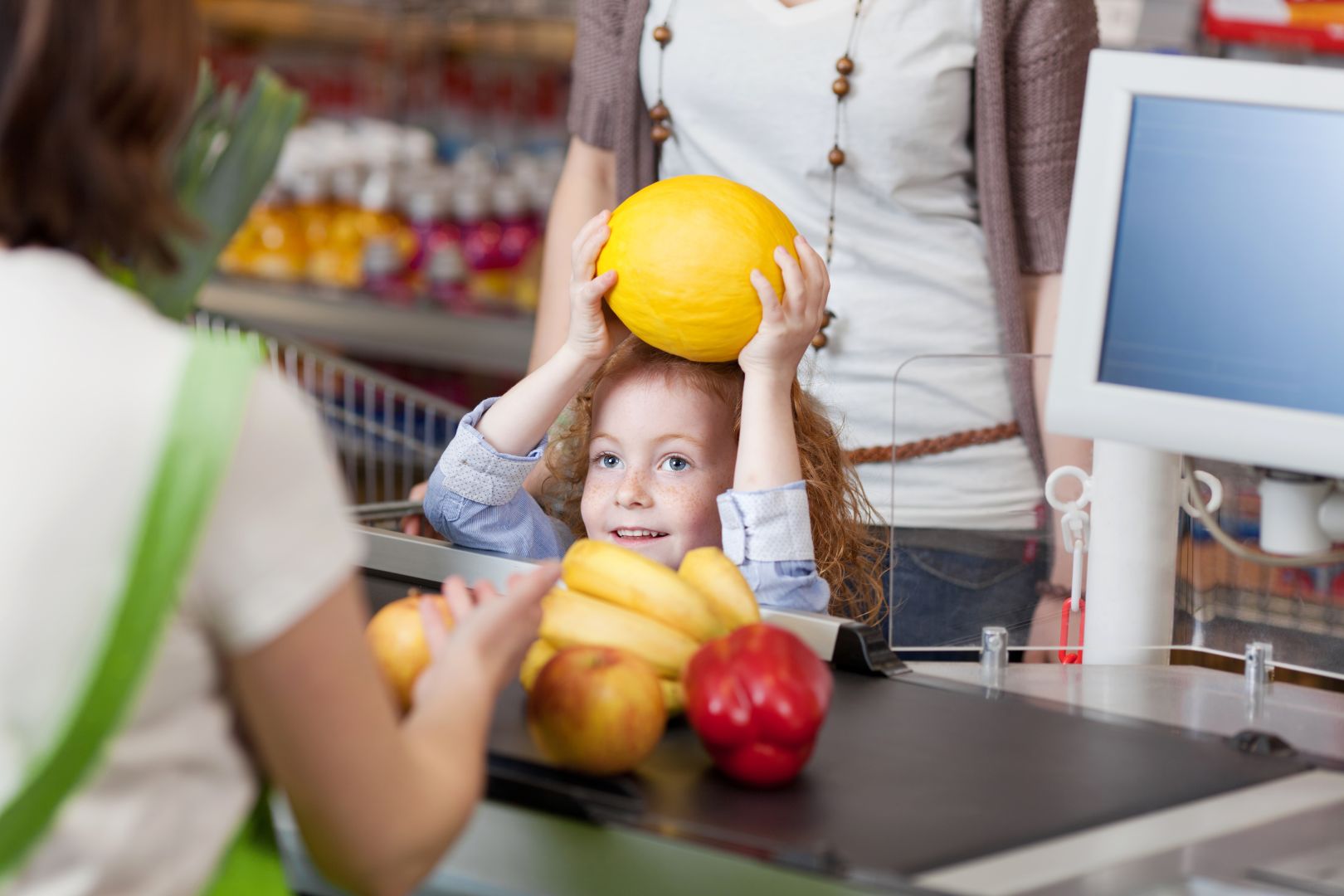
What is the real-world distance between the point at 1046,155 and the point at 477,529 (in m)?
0.65

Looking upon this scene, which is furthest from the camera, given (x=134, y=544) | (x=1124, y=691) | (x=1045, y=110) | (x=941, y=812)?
(x=1045, y=110)

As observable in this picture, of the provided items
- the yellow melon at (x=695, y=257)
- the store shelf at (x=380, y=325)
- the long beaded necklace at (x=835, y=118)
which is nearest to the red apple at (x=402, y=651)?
the yellow melon at (x=695, y=257)

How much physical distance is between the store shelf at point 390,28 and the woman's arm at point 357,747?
3.00 metres

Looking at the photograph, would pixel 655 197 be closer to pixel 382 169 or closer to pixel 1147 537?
pixel 1147 537

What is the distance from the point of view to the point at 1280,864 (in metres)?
0.84

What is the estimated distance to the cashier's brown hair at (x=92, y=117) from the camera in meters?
0.67

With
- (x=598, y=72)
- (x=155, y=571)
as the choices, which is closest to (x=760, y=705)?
(x=155, y=571)

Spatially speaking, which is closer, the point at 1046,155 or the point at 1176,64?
the point at 1176,64

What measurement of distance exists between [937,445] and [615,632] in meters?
0.68

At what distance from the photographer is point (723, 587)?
1.06 meters

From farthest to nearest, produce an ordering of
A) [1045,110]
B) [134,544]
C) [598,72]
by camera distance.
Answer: [598,72], [1045,110], [134,544]

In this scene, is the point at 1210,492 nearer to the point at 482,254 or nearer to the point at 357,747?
the point at 357,747

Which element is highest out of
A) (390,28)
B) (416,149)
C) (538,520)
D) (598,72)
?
(390,28)

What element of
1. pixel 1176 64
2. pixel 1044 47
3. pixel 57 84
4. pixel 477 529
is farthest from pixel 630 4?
pixel 57 84
